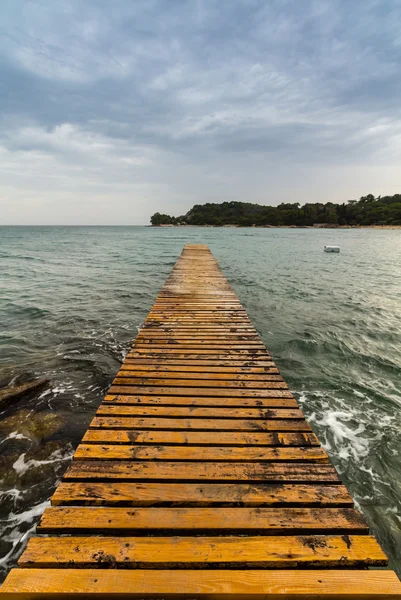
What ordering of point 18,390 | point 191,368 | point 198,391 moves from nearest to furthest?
point 198,391
point 191,368
point 18,390

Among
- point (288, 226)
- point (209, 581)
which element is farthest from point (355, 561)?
point (288, 226)

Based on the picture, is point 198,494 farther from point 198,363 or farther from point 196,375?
point 198,363

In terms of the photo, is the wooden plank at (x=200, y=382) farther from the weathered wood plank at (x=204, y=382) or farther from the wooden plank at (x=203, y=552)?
the wooden plank at (x=203, y=552)

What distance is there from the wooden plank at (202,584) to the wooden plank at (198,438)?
116cm

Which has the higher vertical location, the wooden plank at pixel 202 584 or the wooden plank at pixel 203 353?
the wooden plank at pixel 202 584

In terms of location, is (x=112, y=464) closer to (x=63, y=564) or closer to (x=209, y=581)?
(x=63, y=564)

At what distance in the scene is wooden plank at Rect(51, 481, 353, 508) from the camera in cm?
231

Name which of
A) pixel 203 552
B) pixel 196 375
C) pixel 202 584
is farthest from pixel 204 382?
pixel 202 584

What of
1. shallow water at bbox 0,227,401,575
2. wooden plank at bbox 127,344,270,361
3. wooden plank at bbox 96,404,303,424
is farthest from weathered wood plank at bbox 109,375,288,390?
shallow water at bbox 0,227,401,575

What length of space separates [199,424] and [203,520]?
1149 millimetres

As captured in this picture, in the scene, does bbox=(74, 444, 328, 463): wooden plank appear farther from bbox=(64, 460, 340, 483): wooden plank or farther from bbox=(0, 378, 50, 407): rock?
bbox=(0, 378, 50, 407): rock

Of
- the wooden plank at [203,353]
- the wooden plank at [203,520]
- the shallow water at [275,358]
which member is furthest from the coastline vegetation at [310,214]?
the wooden plank at [203,520]

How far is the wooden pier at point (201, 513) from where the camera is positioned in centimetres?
179

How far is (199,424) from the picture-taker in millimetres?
3299
